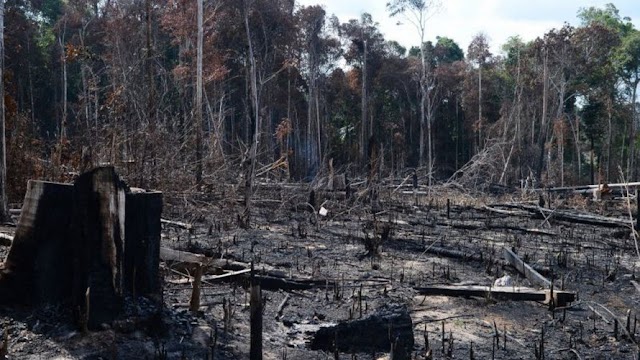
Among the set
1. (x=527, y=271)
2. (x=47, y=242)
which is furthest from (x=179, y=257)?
(x=527, y=271)

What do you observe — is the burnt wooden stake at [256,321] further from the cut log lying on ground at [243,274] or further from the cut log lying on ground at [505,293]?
the cut log lying on ground at [505,293]

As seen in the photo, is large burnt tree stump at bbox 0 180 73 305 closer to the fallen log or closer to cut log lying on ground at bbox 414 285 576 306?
the fallen log

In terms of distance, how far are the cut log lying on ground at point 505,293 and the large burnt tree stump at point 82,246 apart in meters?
3.73

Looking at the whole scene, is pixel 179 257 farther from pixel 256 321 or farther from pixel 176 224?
pixel 176 224

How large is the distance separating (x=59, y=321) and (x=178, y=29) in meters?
23.0

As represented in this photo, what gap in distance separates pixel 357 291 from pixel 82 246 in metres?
3.55

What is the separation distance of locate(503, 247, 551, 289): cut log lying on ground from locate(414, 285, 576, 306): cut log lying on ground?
475 millimetres

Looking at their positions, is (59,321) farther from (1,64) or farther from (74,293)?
(1,64)

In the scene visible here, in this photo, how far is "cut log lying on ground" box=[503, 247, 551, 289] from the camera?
314 inches

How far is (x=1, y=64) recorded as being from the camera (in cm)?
920

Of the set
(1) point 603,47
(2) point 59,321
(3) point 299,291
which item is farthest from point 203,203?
(1) point 603,47

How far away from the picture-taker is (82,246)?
454cm

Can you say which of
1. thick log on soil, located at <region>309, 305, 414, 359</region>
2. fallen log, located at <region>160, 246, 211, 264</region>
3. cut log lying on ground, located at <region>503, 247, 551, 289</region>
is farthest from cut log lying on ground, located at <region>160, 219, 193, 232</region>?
thick log on soil, located at <region>309, 305, 414, 359</region>

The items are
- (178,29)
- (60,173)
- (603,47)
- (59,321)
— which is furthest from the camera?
(603,47)
